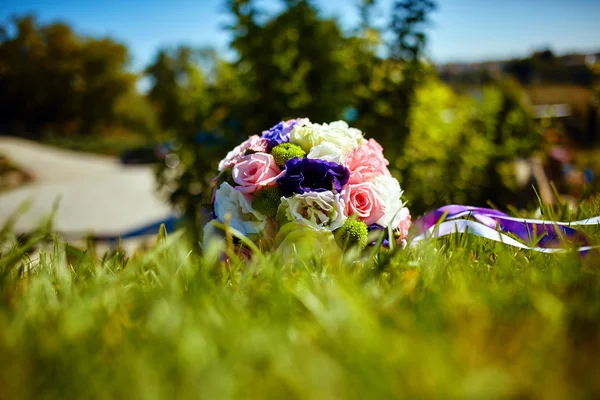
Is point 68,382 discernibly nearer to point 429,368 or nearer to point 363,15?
point 429,368

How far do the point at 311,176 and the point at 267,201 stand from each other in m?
0.16

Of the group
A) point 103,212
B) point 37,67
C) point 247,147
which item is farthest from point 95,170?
point 247,147

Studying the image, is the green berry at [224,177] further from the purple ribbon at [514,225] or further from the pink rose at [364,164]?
the purple ribbon at [514,225]

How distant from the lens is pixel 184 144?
3.99m

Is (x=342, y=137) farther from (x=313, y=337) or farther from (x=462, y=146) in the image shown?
(x=462, y=146)

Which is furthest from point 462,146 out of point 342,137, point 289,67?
point 342,137

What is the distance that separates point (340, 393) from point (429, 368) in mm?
112

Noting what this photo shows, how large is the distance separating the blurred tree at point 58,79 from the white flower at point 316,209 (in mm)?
34295

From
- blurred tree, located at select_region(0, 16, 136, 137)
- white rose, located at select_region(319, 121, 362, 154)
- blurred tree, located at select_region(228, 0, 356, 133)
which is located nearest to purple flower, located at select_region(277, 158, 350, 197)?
white rose, located at select_region(319, 121, 362, 154)

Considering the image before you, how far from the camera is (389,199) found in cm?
136

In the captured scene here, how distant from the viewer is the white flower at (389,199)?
1.33 meters

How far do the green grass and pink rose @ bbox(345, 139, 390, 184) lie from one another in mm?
538

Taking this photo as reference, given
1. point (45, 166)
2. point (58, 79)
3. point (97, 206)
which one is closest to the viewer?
point (97, 206)

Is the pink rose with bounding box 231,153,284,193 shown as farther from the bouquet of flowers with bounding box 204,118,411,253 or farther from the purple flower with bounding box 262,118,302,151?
the purple flower with bounding box 262,118,302,151
